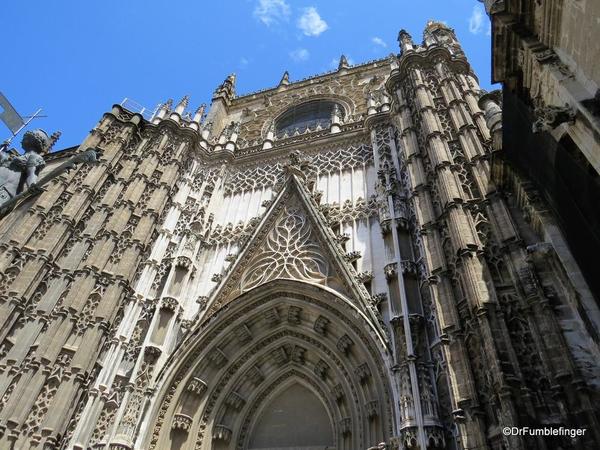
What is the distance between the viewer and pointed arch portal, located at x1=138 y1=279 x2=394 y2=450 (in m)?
9.68

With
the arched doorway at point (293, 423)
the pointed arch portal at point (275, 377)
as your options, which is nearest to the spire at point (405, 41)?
the pointed arch portal at point (275, 377)

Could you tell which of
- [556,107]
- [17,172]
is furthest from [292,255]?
[556,107]

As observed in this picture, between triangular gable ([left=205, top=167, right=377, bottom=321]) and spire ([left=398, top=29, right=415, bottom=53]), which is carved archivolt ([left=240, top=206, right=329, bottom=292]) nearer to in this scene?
triangular gable ([left=205, top=167, right=377, bottom=321])

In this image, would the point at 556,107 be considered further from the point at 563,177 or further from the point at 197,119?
the point at 197,119

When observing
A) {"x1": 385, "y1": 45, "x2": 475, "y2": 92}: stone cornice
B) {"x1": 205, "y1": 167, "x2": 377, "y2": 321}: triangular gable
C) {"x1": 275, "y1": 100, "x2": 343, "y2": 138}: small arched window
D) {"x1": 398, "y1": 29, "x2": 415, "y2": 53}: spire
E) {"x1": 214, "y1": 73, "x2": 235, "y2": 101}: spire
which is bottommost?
{"x1": 205, "y1": 167, "x2": 377, "y2": 321}: triangular gable

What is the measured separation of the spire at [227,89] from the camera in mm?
22077

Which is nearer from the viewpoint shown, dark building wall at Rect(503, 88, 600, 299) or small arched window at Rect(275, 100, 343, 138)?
dark building wall at Rect(503, 88, 600, 299)

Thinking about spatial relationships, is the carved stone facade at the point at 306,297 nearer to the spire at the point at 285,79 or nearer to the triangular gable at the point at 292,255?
the triangular gable at the point at 292,255

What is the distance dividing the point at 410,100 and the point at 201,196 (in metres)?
7.27

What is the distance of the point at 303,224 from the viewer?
13.0 meters

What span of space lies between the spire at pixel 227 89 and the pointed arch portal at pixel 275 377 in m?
13.6

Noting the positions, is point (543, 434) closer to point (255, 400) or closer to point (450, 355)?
point (450, 355)

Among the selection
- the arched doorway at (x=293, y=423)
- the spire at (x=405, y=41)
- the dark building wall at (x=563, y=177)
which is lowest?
the arched doorway at (x=293, y=423)

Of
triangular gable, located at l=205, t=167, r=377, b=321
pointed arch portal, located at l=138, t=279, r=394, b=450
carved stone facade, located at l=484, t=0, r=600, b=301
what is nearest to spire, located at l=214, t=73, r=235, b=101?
triangular gable, located at l=205, t=167, r=377, b=321
